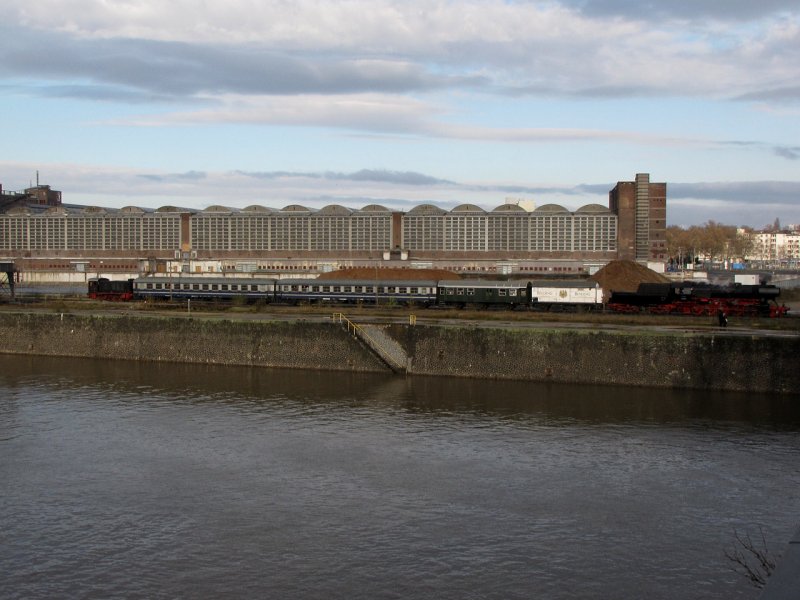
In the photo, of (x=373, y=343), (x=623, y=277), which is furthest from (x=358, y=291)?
(x=623, y=277)

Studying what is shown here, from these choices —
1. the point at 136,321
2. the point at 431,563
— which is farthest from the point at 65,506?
the point at 136,321

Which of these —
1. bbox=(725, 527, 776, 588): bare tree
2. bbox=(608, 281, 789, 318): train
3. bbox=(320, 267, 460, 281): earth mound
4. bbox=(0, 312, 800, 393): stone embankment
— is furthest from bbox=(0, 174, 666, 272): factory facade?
bbox=(725, 527, 776, 588): bare tree

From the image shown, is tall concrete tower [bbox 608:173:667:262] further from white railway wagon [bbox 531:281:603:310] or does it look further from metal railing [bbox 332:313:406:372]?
metal railing [bbox 332:313:406:372]

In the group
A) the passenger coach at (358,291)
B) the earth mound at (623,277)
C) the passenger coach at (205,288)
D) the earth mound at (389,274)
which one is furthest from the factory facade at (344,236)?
the passenger coach at (358,291)

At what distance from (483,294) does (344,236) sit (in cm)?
6292

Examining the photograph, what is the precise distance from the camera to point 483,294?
67.6 meters

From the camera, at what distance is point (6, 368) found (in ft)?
175

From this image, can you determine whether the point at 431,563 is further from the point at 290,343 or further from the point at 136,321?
the point at 136,321

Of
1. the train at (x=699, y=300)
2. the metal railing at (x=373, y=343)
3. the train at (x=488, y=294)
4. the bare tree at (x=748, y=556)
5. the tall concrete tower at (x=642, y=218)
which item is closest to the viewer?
the bare tree at (x=748, y=556)

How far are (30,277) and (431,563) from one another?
411 ft

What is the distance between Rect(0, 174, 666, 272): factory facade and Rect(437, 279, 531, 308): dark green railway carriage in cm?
5184

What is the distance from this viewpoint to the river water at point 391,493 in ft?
68.3

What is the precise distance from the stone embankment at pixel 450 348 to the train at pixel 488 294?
16.6m

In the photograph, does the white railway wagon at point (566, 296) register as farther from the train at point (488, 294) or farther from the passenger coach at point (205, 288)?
the passenger coach at point (205, 288)
